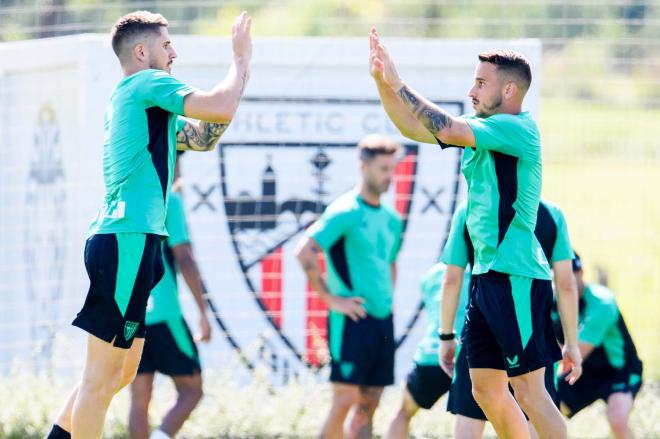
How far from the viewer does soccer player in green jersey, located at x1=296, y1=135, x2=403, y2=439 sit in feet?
24.5

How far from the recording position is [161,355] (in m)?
7.40

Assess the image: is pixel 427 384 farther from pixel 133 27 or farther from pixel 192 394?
pixel 133 27

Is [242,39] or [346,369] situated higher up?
[242,39]

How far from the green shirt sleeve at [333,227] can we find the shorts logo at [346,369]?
0.69 metres

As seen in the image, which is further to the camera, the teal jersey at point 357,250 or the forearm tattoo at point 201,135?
the teal jersey at point 357,250

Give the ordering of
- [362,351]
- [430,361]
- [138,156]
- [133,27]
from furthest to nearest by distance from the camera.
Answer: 1. [362,351]
2. [430,361]
3. [133,27]
4. [138,156]

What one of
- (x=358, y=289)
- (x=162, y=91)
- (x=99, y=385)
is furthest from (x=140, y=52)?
(x=358, y=289)

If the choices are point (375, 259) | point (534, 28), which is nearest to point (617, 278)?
point (534, 28)

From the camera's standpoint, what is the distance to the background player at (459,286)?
20.0 ft

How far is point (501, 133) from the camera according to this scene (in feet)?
17.8

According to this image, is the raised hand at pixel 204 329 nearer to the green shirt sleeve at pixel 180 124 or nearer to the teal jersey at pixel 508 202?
the green shirt sleeve at pixel 180 124

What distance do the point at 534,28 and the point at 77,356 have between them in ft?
18.2

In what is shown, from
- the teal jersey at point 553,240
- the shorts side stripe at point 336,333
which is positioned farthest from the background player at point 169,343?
Answer: the teal jersey at point 553,240

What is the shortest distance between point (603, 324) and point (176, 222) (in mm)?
2591
